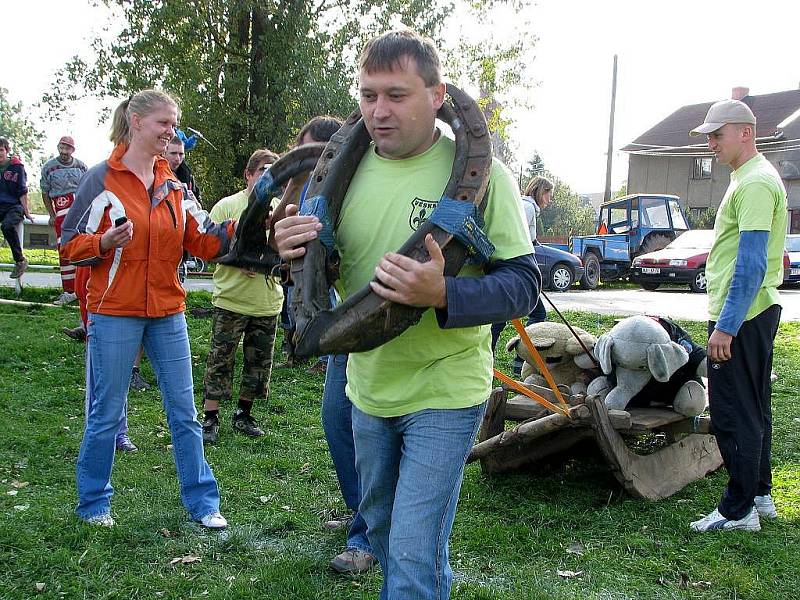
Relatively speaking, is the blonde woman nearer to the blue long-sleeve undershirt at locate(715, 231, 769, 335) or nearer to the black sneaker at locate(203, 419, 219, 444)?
the black sneaker at locate(203, 419, 219, 444)

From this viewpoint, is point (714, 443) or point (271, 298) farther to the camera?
point (271, 298)

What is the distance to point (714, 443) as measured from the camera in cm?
546

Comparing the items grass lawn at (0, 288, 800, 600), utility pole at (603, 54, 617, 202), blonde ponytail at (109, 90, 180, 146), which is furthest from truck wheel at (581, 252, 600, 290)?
blonde ponytail at (109, 90, 180, 146)

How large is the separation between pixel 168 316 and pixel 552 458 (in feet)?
9.23

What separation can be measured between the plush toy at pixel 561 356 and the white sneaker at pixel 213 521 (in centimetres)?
262

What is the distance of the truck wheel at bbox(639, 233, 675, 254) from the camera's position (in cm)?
2275

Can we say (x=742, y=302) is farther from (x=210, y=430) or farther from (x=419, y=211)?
(x=210, y=430)

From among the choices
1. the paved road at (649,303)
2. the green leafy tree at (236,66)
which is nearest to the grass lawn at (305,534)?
the paved road at (649,303)

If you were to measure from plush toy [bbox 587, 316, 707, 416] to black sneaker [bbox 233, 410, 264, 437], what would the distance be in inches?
103

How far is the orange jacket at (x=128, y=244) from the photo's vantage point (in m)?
3.98

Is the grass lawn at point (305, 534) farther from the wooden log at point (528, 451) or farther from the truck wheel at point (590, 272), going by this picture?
the truck wheel at point (590, 272)

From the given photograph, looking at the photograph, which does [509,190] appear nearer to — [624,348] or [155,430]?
[624,348]

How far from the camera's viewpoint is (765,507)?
15.0 feet

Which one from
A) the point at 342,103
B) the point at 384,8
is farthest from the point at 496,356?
the point at 384,8
